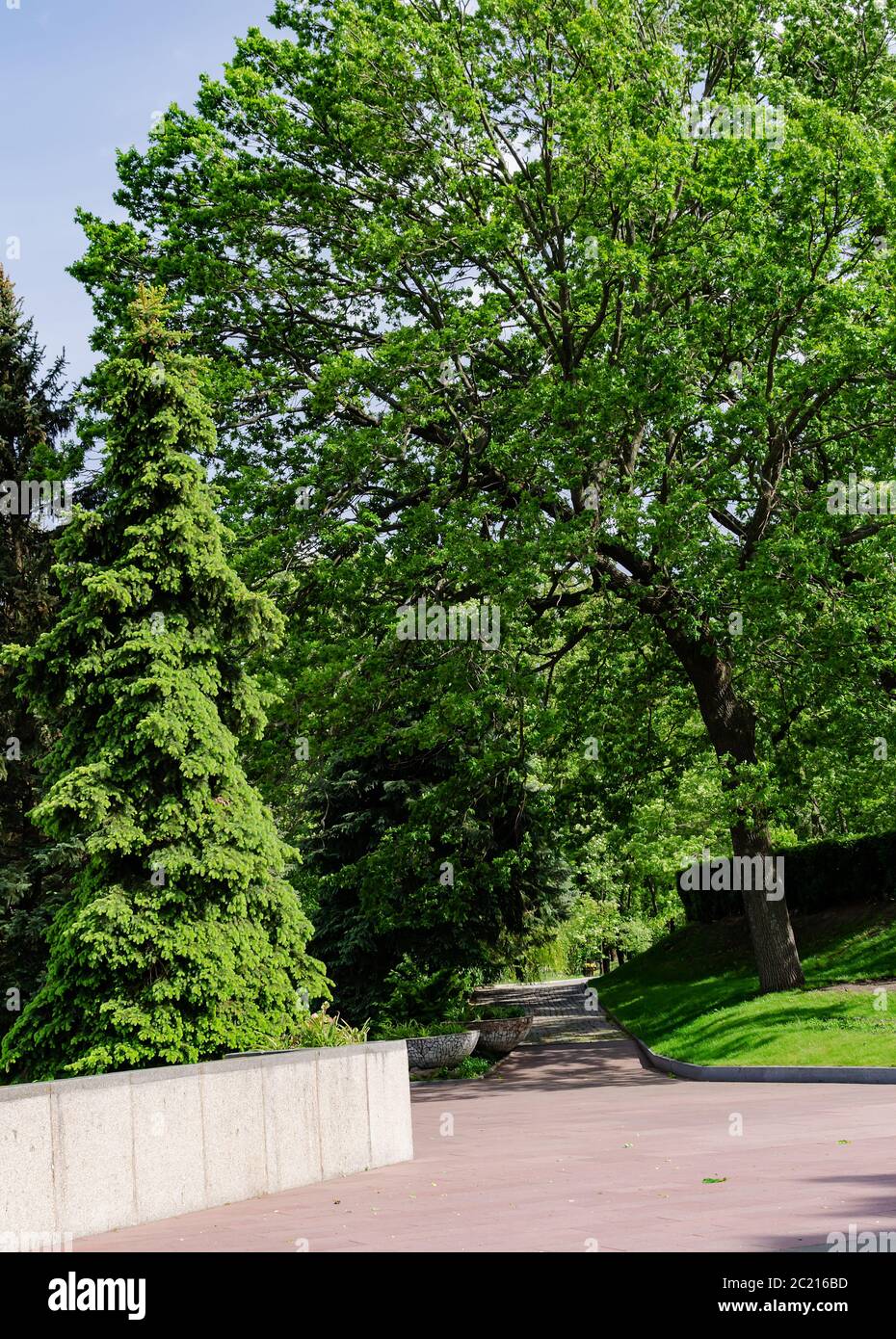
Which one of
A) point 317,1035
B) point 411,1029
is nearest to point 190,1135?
point 317,1035

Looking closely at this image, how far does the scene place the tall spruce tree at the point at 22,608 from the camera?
73.6 ft

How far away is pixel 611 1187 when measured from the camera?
8.77m

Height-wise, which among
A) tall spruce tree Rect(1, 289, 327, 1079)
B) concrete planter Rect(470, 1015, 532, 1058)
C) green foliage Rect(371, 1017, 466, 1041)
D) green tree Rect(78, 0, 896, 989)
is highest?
green tree Rect(78, 0, 896, 989)

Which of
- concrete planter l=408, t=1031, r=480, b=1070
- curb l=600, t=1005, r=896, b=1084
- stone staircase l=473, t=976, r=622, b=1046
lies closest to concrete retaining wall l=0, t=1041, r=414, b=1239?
curb l=600, t=1005, r=896, b=1084

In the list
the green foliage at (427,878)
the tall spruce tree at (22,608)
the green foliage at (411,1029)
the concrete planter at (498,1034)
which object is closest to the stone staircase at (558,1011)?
the concrete planter at (498,1034)

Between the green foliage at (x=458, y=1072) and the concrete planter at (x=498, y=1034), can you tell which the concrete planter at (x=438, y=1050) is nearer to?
the green foliage at (x=458, y=1072)

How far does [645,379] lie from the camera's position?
1930 cm

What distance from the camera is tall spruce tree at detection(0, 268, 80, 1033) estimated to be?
2244cm

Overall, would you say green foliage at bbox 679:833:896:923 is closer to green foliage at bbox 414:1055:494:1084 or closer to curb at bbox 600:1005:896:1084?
green foliage at bbox 414:1055:494:1084

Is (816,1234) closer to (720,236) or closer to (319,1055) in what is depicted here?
(319,1055)

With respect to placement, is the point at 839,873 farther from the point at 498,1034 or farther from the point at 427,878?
the point at 427,878

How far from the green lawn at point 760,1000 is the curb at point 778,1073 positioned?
247 mm

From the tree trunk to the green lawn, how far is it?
580 mm
